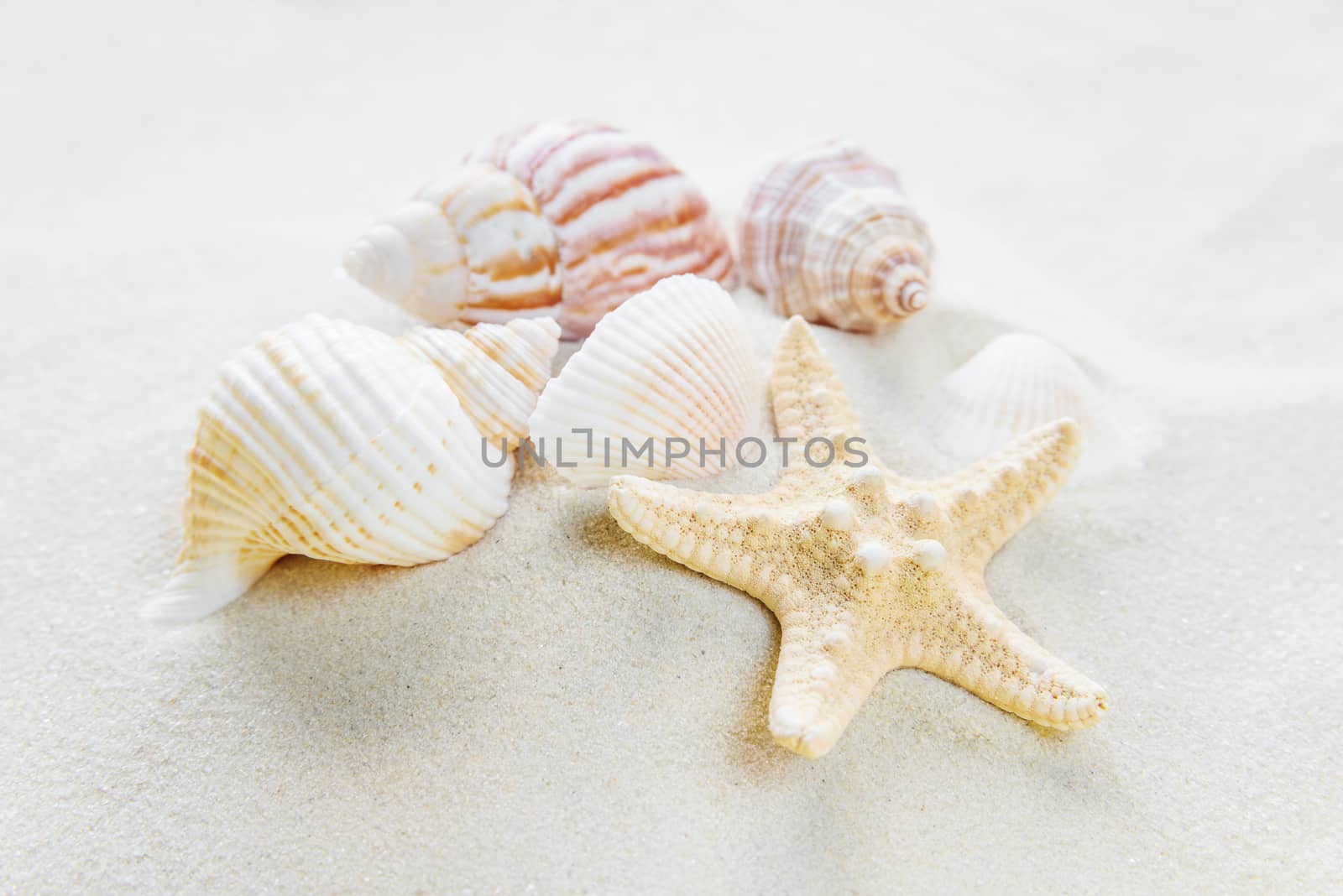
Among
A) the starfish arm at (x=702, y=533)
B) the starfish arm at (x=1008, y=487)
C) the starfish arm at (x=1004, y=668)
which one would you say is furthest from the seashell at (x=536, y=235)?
the starfish arm at (x=1004, y=668)

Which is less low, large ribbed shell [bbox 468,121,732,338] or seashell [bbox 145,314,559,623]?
large ribbed shell [bbox 468,121,732,338]

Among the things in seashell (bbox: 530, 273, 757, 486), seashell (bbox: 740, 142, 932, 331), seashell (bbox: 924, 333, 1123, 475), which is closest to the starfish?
seashell (bbox: 530, 273, 757, 486)

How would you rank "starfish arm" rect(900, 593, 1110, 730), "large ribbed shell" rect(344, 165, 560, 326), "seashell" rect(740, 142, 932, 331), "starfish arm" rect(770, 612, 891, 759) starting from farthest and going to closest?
"seashell" rect(740, 142, 932, 331)
"large ribbed shell" rect(344, 165, 560, 326)
"starfish arm" rect(900, 593, 1110, 730)
"starfish arm" rect(770, 612, 891, 759)

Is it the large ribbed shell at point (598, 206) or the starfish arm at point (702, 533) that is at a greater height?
the large ribbed shell at point (598, 206)

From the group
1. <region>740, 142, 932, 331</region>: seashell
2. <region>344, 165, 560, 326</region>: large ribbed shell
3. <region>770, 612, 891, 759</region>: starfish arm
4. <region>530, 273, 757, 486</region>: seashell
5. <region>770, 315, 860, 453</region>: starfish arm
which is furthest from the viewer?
<region>740, 142, 932, 331</region>: seashell

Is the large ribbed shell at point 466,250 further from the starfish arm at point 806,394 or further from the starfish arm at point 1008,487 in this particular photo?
the starfish arm at point 1008,487

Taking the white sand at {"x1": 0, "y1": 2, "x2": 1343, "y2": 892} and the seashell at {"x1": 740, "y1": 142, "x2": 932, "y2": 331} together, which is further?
the seashell at {"x1": 740, "y1": 142, "x2": 932, "y2": 331}

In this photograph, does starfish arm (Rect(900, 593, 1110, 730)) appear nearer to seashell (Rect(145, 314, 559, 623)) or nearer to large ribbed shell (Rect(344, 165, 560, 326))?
seashell (Rect(145, 314, 559, 623))
